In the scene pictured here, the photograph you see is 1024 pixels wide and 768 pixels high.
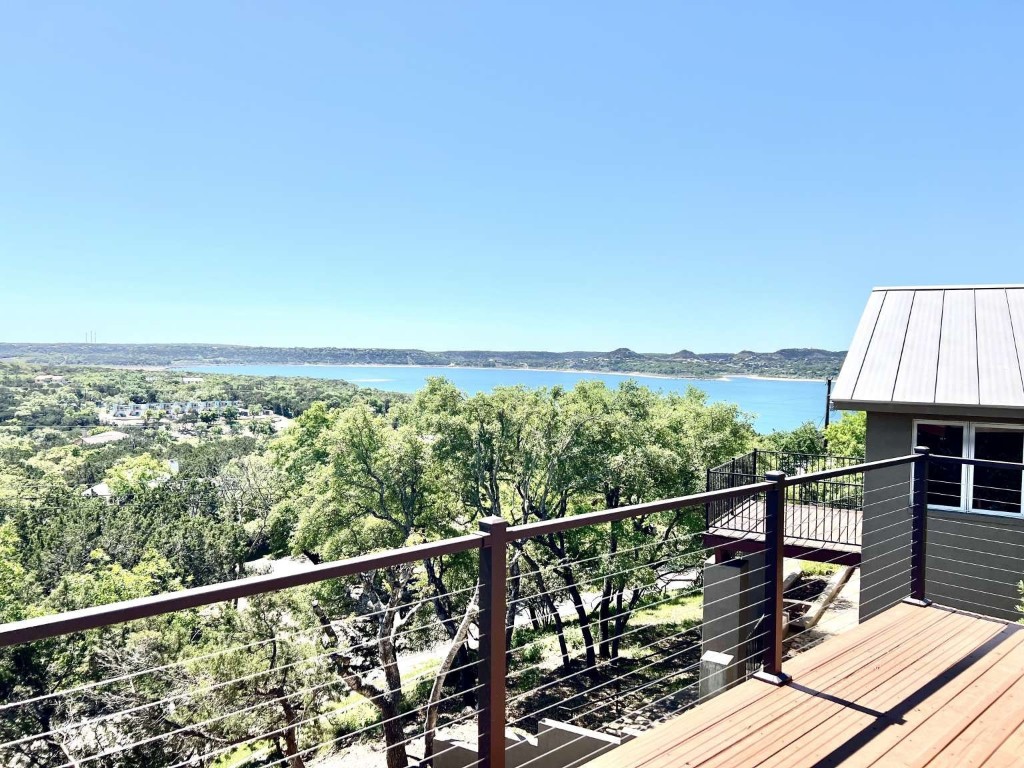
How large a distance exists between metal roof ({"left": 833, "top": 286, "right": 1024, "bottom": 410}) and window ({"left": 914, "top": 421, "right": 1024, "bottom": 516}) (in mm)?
545

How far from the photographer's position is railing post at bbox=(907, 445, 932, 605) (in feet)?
13.0

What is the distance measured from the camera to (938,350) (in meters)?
8.34

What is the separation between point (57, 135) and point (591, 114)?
46.3m

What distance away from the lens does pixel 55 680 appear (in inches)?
577

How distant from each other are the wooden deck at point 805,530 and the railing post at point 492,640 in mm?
Result: 7413

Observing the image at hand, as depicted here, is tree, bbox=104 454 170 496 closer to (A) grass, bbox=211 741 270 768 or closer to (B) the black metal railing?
(A) grass, bbox=211 741 270 768

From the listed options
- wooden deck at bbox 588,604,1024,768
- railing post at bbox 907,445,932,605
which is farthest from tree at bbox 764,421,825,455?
wooden deck at bbox 588,604,1024,768

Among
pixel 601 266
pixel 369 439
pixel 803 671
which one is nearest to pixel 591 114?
pixel 369 439

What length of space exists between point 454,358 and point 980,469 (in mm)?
80601

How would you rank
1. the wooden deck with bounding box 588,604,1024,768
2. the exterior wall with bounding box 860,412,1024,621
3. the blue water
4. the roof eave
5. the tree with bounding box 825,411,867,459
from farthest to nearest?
the blue water, the tree with bounding box 825,411,867,459, the exterior wall with bounding box 860,412,1024,621, the roof eave, the wooden deck with bounding box 588,604,1024,768

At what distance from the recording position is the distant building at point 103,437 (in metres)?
69.6

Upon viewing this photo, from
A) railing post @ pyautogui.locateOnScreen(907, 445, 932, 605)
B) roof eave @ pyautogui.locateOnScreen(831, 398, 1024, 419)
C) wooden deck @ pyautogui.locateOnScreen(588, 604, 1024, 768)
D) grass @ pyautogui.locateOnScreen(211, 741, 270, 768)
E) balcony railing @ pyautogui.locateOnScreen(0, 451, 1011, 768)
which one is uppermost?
roof eave @ pyautogui.locateOnScreen(831, 398, 1024, 419)

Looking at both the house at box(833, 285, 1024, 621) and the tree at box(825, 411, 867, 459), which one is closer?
the house at box(833, 285, 1024, 621)

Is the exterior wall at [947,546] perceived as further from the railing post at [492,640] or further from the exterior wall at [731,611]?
the railing post at [492,640]
